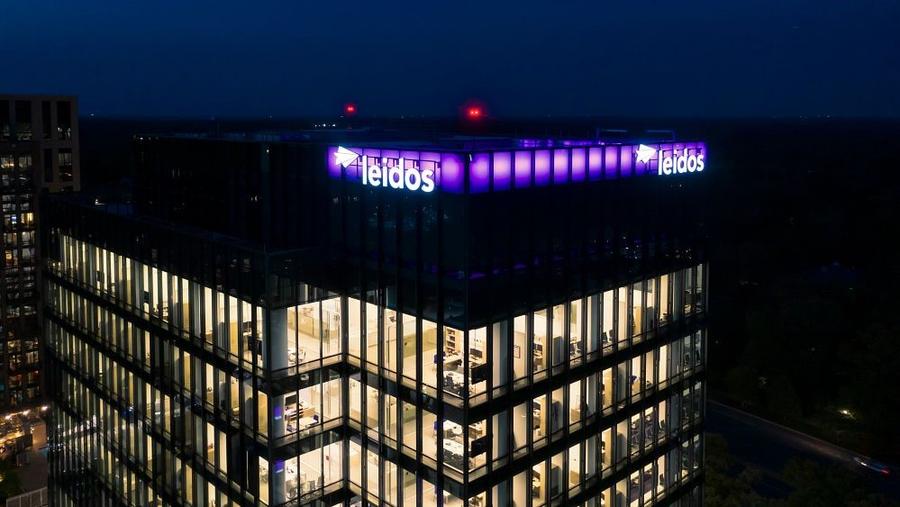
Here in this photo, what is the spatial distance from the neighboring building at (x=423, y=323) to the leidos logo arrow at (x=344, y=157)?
108 mm

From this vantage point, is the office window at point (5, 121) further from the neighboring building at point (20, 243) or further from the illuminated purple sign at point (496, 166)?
the illuminated purple sign at point (496, 166)

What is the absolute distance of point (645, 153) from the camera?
43.7 meters

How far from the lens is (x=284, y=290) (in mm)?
41125

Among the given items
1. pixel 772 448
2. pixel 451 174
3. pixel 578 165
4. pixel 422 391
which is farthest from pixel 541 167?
pixel 772 448

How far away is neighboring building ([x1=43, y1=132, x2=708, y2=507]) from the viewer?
3738 cm

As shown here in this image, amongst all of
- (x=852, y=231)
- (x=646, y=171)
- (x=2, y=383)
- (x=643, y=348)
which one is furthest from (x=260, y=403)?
(x=852, y=231)

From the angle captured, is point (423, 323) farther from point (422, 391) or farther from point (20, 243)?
point (20, 243)

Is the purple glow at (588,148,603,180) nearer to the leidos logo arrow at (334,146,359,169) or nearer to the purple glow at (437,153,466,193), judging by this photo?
the purple glow at (437,153,466,193)

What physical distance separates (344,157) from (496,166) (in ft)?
27.5

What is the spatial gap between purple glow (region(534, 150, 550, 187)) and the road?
191 feet

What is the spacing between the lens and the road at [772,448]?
85.9 m

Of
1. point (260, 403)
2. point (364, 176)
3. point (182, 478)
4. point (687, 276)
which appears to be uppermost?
point (364, 176)

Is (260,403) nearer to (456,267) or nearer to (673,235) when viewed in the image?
(456,267)

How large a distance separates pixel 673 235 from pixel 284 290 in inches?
870
